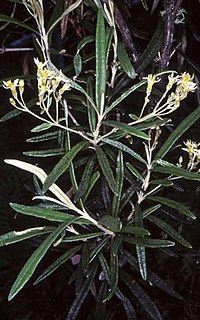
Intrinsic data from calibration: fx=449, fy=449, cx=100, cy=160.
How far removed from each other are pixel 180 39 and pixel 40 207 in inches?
22.0

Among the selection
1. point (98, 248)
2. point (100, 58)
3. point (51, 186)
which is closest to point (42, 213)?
point (51, 186)

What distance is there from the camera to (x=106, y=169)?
2.30 feet

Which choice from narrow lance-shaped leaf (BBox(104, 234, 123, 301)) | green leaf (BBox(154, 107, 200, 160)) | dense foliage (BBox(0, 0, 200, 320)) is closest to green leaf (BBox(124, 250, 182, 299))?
dense foliage (BBox(0, 0, 200, 320))

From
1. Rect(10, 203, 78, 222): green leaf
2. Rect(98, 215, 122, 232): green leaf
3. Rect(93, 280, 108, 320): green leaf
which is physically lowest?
Rect(93, 280, 108, 320): green leaf

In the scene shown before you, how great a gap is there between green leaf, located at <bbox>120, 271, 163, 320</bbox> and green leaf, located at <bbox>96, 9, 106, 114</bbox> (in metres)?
0.37

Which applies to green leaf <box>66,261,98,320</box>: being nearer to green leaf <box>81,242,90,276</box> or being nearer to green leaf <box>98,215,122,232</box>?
green leaf <box>81,242,90,276</box>

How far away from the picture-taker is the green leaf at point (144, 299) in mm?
834

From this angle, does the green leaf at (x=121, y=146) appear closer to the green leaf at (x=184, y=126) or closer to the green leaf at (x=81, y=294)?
the green leaf at (x=184, y=126)

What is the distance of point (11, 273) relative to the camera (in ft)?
4.30

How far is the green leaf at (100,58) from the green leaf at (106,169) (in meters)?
0.07

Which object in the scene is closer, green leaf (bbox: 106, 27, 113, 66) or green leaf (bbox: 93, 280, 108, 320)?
green leaf (bbox: 106, 27, 113, 66)

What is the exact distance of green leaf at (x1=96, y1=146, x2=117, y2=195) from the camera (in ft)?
2.25

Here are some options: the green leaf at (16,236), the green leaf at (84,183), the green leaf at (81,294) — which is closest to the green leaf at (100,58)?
the green leaf at (84,183)

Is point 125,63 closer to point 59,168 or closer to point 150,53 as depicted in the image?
point 150,53
